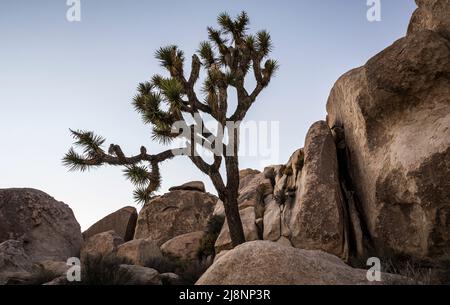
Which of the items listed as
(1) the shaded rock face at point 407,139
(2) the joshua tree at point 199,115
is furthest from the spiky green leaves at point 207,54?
(1) the shaded rock face at point 407,139

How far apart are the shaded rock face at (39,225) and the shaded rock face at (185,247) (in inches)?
125

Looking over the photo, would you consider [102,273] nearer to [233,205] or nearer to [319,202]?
[233,205]

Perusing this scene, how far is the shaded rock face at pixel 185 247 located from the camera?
13945 millimetres

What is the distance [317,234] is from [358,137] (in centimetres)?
272

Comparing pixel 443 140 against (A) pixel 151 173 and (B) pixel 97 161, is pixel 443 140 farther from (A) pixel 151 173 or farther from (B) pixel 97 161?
(B) pixel 97 161

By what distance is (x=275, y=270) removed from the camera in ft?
14.5

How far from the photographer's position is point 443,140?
7.77 meters

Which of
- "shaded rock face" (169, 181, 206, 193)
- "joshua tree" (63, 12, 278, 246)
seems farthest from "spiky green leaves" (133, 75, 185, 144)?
"shaded rock face" (169, 181, 206, 193)

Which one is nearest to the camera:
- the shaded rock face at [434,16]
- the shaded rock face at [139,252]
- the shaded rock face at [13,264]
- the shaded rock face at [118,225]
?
the shaded rock face at [13,264]

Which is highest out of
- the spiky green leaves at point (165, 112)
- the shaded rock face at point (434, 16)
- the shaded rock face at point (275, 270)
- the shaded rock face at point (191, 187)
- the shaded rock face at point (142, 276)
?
the shaded rock face at point (434, 16)

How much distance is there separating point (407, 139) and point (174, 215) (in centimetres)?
1141

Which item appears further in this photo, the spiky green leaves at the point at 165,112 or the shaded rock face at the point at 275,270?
the spiky green leaves at the point at 165,112

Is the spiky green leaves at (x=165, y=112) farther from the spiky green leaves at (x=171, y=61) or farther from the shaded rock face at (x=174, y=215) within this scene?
the shaded rock face at (x=174, y=215)
